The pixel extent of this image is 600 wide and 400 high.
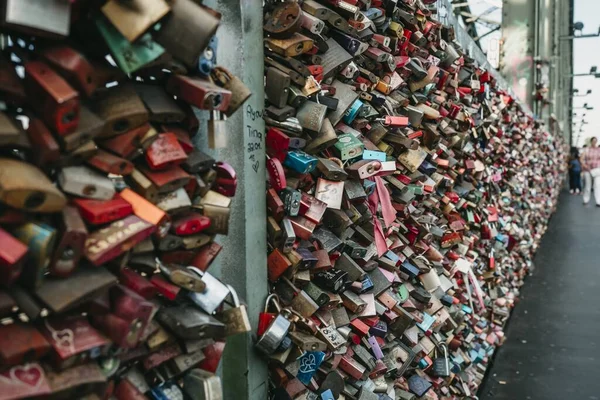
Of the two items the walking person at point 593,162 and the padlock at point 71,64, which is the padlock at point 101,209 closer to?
the padlock at point 71,64

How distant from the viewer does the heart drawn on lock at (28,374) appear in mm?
978

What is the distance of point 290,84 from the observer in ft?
6.41

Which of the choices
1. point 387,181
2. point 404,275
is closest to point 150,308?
point 387,181

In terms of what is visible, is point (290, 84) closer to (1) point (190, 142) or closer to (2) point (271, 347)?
(1) point (190, 142)

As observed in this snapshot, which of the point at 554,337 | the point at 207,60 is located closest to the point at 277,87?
the point at 207,60

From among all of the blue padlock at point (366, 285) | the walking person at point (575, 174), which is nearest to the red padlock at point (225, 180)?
the blue padlock at point (366, 285)

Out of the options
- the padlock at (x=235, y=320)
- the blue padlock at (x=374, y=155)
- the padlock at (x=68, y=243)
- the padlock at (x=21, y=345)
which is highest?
the padlock at (x=68, y=243)

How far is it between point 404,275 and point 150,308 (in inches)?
79.1

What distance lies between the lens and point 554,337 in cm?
529

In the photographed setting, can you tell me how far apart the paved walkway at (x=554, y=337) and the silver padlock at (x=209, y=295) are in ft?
10.8

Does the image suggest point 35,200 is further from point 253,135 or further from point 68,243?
point 253,135

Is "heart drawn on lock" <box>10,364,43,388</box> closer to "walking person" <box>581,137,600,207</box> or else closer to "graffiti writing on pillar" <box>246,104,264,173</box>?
"graffiti writing on pillar" <box>246,104,264,173</box>

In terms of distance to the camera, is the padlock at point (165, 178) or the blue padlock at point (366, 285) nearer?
the padlock at point (165, 178)

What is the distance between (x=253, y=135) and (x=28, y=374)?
99 centimetres
